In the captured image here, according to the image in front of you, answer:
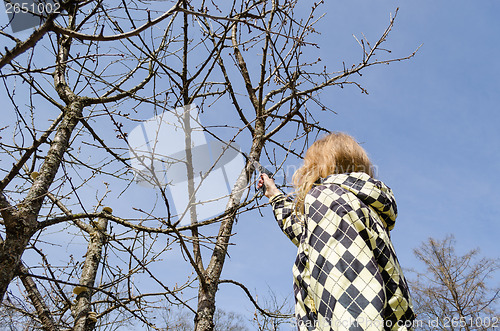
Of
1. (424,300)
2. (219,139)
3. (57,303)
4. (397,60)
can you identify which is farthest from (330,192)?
(424,300)

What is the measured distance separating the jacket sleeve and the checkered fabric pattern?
7 cm

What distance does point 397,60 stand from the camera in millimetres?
3264

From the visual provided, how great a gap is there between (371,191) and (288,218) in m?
0.45

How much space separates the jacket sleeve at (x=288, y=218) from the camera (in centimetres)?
181

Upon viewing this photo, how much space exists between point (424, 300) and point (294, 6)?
1242 cm

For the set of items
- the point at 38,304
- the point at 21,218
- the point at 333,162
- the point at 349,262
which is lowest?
the point at 349,262

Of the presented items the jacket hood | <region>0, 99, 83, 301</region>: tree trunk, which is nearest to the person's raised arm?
the jacket hood

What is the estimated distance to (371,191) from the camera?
163 cm

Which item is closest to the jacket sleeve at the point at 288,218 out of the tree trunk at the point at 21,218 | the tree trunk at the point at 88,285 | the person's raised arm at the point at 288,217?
the person's raised arm at the point at 288,217

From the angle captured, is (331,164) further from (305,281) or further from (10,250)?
(10,250)

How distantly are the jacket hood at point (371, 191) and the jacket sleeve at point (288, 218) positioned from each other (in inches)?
9.4

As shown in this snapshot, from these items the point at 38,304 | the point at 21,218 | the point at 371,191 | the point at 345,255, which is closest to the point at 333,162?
the point at 371,191

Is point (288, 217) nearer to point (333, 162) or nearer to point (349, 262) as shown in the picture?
point (333, 162)

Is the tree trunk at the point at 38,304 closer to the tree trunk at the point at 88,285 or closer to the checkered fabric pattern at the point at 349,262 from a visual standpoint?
the tree trunk at the point at 88,285
